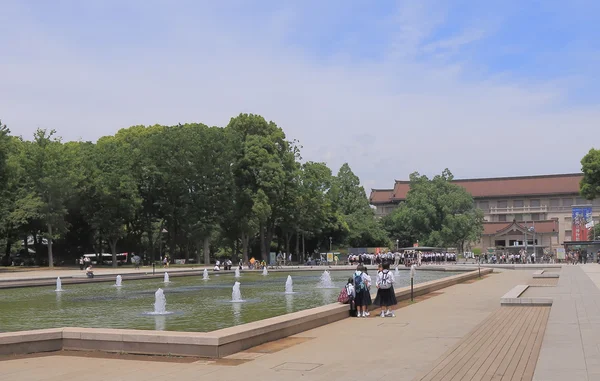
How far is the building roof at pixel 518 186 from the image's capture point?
378 ft

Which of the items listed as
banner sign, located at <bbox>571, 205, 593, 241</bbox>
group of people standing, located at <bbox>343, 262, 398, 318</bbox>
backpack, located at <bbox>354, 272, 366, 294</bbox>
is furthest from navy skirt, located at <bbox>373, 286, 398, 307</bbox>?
banner sign, located at <bbox>571, 205, 593, 241</bbox>

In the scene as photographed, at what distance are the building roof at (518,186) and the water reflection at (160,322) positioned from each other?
104 m

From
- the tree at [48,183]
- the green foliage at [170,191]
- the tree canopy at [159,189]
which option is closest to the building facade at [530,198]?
the green foliage at [170,191]

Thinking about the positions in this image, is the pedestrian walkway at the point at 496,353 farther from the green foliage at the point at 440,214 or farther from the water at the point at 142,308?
the green foliage at the point at 440,214

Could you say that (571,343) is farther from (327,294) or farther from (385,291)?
(327,294)

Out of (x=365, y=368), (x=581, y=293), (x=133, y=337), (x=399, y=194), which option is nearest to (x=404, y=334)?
(x=365, y=368)

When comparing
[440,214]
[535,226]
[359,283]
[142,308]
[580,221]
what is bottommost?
[142,308]

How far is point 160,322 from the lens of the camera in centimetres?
1689

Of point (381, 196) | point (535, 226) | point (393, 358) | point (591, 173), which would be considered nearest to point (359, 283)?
point (393, 358)

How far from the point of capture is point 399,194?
12231cm

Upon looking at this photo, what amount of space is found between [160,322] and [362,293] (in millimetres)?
5546

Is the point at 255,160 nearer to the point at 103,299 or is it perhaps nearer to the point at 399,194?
the point at 103,299

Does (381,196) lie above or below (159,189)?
above

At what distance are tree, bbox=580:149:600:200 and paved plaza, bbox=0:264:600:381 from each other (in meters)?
57.4
